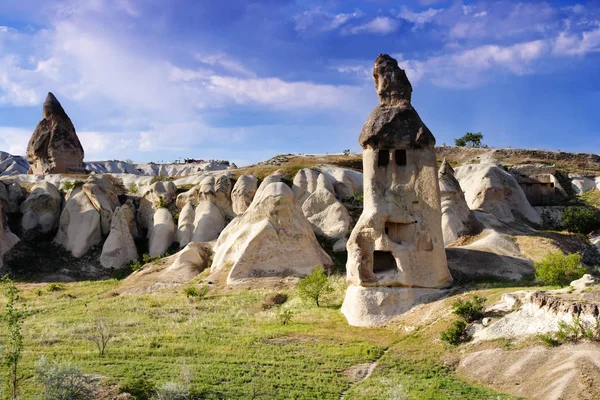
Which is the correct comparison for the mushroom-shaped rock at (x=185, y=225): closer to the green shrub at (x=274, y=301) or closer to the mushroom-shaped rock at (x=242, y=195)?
the mushroom-shaped rock at (x=242, y=195)

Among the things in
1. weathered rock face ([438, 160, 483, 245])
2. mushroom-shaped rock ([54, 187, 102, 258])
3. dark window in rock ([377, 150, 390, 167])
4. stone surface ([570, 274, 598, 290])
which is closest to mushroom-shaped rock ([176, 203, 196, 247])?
mushroom-shaped rock ([54, 187, 102, 258])

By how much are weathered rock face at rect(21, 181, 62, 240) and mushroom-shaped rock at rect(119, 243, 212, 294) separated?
13.0 m

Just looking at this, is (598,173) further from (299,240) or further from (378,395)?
(378,395)

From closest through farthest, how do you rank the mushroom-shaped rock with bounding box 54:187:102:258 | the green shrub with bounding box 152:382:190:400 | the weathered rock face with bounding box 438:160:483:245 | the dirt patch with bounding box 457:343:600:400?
the dirt patch with bounding box 457:343:600:400, the green shrub with bounding box 152:382:190:400, the weathered rock face with bounding box 438:160:483:245, the mushroom-shaped rock with bounding box 54:187:102:258

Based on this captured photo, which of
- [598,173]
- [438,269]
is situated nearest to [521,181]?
[598,173]

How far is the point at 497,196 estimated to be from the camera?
40.0 meters

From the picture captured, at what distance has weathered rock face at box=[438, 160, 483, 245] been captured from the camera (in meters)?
31.4

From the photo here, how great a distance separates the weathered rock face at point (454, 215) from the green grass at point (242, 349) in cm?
904

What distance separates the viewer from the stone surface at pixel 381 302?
20.3 metres

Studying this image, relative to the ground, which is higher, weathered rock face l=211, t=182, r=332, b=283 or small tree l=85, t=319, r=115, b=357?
weathered rock face l=211, t=182, r=332, b=283

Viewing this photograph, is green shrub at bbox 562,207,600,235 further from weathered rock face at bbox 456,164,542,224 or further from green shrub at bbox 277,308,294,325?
green shrub at bbox 277,308,294,325

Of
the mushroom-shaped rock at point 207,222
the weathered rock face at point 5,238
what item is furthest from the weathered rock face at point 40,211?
the mushroom-shaped rock at point 207,222

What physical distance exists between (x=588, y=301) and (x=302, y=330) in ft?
30.9

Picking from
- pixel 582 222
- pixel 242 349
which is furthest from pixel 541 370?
pixel 582 222
